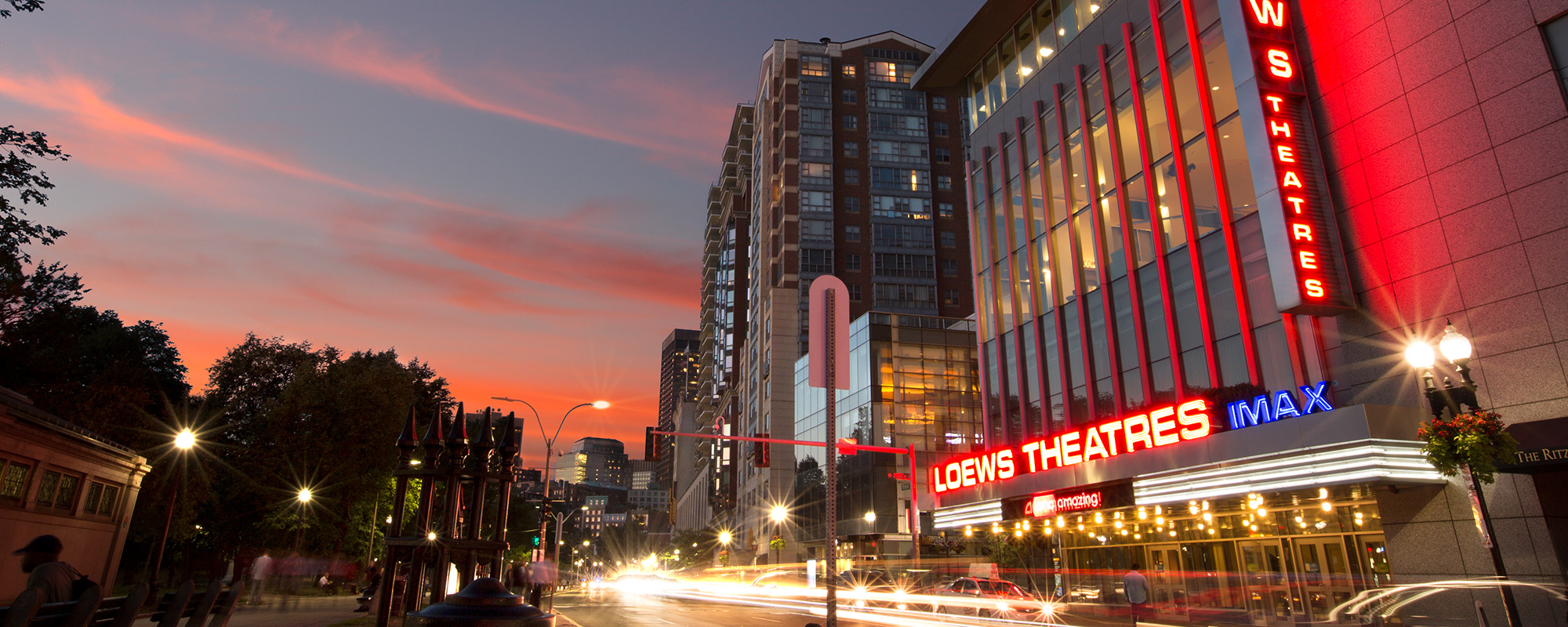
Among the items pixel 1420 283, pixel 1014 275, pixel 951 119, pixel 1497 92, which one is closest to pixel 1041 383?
pixel 1014 275

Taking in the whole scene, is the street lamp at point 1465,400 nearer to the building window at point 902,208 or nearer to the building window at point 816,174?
the building window at point 902,208

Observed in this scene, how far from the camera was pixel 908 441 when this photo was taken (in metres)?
62.5

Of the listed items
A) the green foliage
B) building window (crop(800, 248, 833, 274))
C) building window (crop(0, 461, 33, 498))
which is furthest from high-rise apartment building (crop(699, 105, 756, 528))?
building window (crop(0, 461, 33, 498))

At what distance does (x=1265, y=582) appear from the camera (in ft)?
85.7

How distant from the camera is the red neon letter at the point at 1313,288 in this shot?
20516 mm

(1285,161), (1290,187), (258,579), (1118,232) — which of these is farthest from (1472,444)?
(258,579)

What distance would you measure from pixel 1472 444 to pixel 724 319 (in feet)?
391

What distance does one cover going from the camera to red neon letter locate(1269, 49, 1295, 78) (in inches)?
900

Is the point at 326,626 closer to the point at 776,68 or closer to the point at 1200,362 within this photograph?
the point at 1200,362

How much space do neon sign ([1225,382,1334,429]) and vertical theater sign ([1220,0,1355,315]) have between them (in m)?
2.16

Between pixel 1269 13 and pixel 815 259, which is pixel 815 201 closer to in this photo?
pixel 815 259

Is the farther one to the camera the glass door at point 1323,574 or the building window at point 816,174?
the building window at point 816,174

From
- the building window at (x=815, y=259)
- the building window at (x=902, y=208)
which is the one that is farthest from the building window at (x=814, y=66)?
the building window at (x=815, y=259)

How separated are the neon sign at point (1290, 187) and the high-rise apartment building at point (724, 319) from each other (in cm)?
8808
